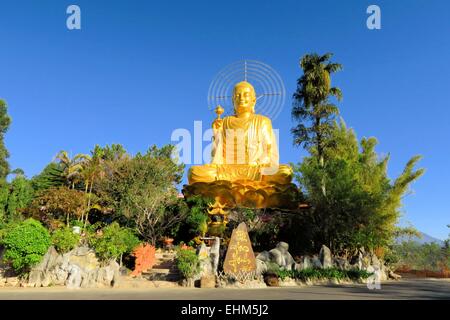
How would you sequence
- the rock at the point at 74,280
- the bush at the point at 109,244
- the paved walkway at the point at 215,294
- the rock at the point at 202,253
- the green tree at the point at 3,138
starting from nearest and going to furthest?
the paved walkway at the point at 215,294, the rock at the point at 74,280, the rock at the point at 202,253, the bush at the point at 109,244, the green tree at the point at 3,138

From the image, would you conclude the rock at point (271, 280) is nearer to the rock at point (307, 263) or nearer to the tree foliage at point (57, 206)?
the rock at point (307, 263)

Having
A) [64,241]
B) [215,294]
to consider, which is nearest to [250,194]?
[64,241]

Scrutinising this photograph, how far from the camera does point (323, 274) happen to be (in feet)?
39.6

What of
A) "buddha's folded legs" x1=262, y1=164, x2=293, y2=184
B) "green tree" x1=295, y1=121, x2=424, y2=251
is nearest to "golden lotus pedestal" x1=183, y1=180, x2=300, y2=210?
"buddha's folded legs" x1=262, y1=164, x2=293, y2=184

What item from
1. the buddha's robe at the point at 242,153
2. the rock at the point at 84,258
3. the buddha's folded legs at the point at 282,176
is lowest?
the rock at the point at 84,258

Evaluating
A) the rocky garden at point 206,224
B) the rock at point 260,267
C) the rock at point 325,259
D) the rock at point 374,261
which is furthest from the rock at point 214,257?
the rock at point 374,261

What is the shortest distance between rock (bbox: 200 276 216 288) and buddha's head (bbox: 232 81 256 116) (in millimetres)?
10535

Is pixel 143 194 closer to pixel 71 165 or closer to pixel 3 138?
pixel 71 165

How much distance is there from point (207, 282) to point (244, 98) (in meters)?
11.0

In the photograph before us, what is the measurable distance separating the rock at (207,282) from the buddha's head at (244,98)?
10.5m

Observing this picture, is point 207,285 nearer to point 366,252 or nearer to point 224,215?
point 224,215

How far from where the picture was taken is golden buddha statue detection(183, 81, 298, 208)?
657 inches

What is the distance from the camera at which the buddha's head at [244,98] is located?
19.7 meters

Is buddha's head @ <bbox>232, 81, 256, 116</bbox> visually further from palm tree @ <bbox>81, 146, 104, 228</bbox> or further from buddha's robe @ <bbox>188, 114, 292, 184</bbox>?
palm tree @ <bbox>81, 146, 104, 228</bbox>
